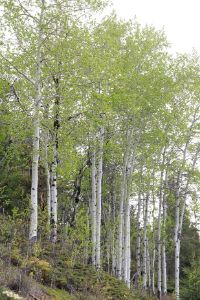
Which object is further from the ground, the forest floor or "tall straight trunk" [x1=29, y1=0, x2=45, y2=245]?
"tall straight trunk" [x1=29, y1=0, x2=45, y2=245]

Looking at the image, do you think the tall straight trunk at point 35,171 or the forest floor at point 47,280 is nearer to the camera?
the forest floor at point 47,280

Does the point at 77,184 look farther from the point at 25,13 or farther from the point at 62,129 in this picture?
the point at 25,13

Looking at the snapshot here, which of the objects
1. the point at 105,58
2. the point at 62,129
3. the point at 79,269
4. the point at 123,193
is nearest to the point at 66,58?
the point at 105,58

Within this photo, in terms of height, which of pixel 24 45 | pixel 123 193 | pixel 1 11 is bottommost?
pixel 123 193

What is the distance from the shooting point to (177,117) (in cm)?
1243

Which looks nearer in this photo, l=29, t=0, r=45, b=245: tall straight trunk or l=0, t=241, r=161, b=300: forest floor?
l=0, t=241, r=161, b=300: forest floor

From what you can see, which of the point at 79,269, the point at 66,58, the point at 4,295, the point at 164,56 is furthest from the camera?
the point at 164,56

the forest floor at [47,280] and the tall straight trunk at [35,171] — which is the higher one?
the tall straight trunk at [35,171]

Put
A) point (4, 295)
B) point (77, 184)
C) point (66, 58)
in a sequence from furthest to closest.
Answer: point (77, 184) → point (66, 58) → point (4, 295)

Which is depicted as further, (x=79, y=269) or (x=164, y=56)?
(x=164, y=56)

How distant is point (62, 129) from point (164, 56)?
261 inches

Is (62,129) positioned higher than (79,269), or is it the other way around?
(62,129)

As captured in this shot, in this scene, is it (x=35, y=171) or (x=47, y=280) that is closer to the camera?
(x=47, y=280)

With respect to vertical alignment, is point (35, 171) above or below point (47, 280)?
above
